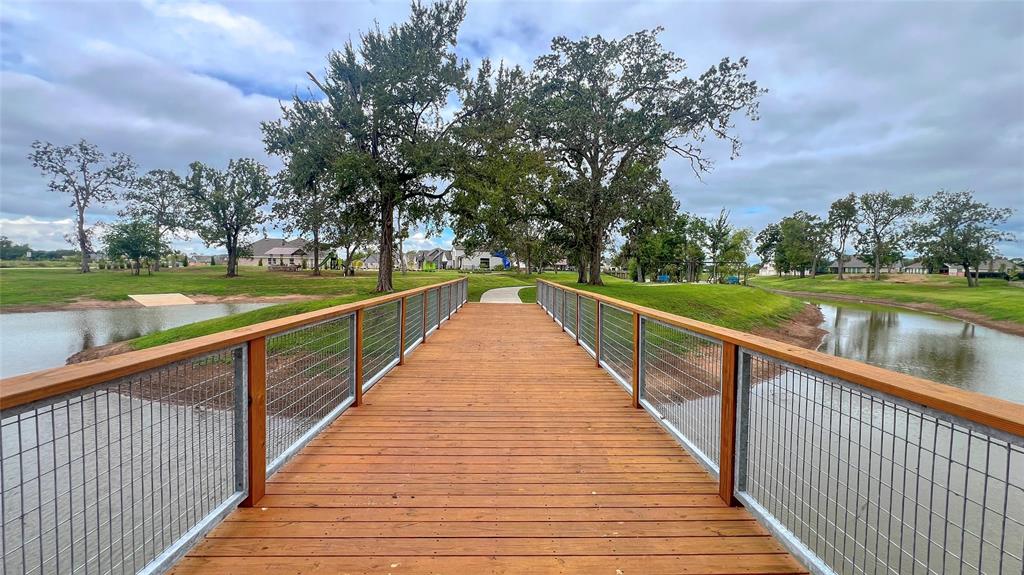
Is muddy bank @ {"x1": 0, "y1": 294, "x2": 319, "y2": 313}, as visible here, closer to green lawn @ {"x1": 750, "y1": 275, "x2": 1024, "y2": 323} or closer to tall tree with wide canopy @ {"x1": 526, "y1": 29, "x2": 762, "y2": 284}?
tall tree with wide canopy @ {"x1": 526, "y1": 29, "x2": 762, "y2": 284}

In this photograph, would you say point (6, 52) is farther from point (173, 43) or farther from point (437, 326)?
point (437, 326)

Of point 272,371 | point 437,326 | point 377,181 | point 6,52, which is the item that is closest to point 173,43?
point 6,52

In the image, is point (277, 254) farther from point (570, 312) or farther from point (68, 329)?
point (570, 312)

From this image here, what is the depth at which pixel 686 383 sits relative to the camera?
3252 millimetres

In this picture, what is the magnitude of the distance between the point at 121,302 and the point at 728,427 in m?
28.1

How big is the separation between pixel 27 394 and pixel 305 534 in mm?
1199

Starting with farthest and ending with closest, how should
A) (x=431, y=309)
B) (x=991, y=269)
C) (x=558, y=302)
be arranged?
(x=991, y=269)
(x=558, y=302)
(x=431, y=309)

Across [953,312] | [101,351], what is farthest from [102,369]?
[953,312]

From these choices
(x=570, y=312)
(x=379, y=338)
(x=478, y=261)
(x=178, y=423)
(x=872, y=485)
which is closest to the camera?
(x=178, y=423)

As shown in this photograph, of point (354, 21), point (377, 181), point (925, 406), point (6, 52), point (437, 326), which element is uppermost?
point (354, 21)

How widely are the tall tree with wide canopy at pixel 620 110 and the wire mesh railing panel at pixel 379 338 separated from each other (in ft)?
43.9

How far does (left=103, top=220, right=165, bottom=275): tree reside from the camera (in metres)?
33.3

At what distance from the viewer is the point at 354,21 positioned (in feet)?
51.9

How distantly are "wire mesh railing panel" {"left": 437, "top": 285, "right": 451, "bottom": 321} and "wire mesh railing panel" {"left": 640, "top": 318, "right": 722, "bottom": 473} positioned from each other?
18.5ft
